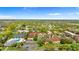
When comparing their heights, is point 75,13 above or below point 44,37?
above

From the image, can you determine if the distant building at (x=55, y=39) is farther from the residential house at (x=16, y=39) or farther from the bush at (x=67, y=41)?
the residential house at (x=16, y=39)

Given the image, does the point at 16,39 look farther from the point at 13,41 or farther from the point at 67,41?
the point at 67,41

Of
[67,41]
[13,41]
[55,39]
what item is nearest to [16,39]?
[13,41]

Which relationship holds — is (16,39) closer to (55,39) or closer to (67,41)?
(55,39)

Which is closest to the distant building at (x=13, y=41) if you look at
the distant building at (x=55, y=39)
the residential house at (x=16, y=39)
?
the residential house at (x=16, y=39)

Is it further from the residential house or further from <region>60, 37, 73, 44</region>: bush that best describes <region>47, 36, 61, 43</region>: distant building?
the residential house

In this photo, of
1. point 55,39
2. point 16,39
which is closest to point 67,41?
point 55,39

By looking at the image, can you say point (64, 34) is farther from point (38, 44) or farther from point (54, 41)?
point (38, 44)

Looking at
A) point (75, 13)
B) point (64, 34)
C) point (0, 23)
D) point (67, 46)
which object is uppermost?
point (75, 13)

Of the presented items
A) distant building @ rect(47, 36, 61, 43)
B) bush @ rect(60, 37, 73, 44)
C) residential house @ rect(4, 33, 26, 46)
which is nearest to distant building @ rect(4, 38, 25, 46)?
residential house @ rect(4, 33, 26, 46)

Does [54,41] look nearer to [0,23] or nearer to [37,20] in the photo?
[37,20]
